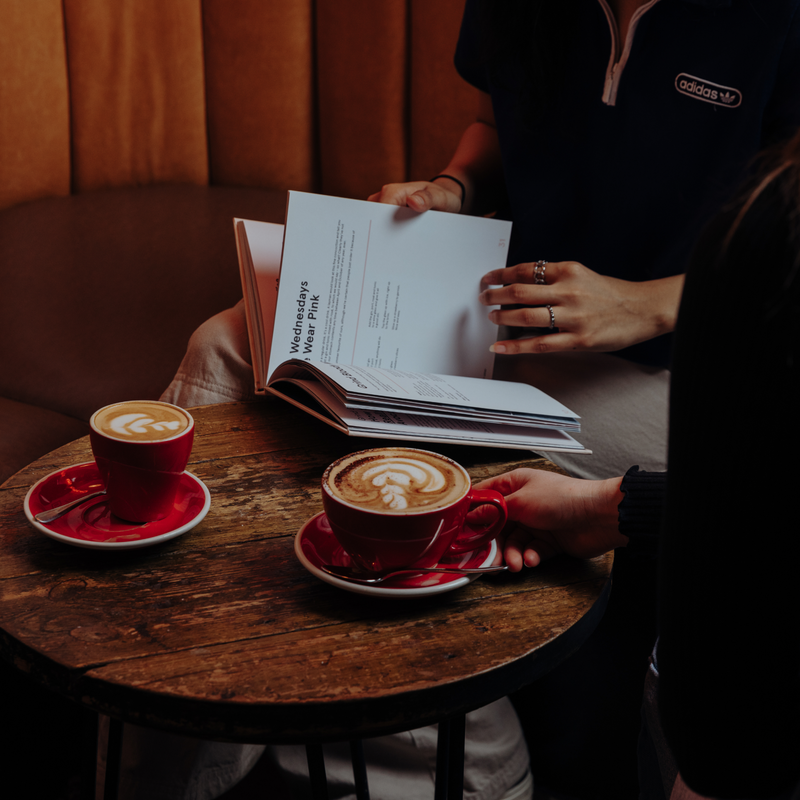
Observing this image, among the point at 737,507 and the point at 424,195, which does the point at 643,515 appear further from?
the point at 424,195

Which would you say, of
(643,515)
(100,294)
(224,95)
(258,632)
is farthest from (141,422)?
(224,95)

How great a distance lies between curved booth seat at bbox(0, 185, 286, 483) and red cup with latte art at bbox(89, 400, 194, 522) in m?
0.65

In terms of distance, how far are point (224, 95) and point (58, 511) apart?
175 cm

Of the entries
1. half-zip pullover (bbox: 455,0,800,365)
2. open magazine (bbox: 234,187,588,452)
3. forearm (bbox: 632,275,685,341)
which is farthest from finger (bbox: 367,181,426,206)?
forearm (bbox: 632,275,685,341)

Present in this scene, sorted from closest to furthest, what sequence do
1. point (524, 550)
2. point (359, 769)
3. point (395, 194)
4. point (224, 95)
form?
point (524, 550)
point (359, 769)
point (395, 194)
point (224, 95)

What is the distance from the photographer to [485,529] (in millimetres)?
609

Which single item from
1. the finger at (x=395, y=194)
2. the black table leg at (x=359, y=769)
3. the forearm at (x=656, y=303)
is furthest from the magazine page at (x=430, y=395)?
the black table leg at (x=359, y=769)

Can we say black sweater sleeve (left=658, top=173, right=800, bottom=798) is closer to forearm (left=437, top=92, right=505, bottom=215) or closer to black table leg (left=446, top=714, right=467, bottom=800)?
black table leg (left=446, top=714, right=467, bottom=800)

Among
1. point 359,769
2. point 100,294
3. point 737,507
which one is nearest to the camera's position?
point 737,507

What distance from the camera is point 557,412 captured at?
0.82m

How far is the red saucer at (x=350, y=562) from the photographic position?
21.7 inches

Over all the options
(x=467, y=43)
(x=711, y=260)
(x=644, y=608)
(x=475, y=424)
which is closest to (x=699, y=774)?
(x=711, y=260)

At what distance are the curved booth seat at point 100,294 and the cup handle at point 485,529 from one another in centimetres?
86

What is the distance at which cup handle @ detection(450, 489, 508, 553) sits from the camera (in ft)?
1.93
